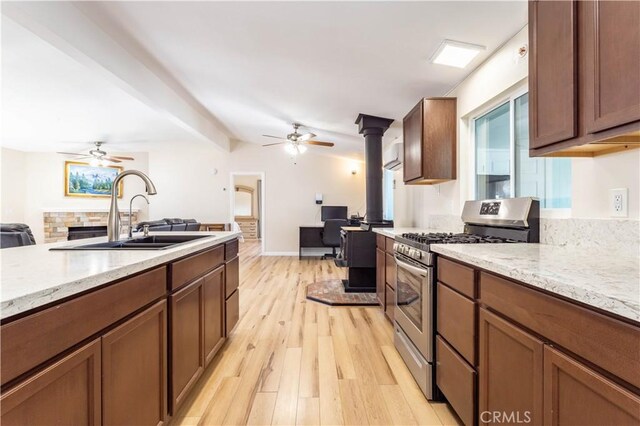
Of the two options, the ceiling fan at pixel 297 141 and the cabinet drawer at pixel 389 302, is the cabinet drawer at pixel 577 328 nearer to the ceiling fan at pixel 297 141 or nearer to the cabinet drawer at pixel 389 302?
the cabinet drawer at pixel 389 302

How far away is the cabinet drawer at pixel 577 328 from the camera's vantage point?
639 millimetres

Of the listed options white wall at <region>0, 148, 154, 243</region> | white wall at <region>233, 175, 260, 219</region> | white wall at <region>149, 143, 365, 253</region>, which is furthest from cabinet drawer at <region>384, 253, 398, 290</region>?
white wall at <region>233, 175, 260, 219</region>

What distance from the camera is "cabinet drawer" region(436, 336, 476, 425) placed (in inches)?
50.5

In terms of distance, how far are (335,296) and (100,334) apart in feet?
9.61

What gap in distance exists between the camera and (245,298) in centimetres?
363

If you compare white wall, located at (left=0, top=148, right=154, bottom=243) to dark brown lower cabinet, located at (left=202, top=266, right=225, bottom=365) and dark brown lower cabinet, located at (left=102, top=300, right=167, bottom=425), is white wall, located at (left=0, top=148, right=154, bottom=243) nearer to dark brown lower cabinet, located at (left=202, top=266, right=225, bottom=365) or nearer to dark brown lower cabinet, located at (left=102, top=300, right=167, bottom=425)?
dark brown lower cabinet, located at (left=202, top=266, right=225, bottom=365)

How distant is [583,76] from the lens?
109 centimetres

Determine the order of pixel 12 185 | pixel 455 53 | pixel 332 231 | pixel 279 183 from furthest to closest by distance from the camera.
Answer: pixel 279 183 → pixel 12 185 → pixel 332 231 → pixel 455 53

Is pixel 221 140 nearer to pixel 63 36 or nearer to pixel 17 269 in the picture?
pixel 63 36

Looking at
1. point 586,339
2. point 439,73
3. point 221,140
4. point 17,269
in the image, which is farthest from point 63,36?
point 221,140

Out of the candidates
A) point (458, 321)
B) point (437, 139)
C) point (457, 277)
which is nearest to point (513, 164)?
point (437, 139)

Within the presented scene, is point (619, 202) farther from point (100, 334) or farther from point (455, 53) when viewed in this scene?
point (100, 334)

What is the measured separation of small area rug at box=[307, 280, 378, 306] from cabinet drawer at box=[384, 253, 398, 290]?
797mm

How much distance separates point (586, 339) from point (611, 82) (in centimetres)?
84
